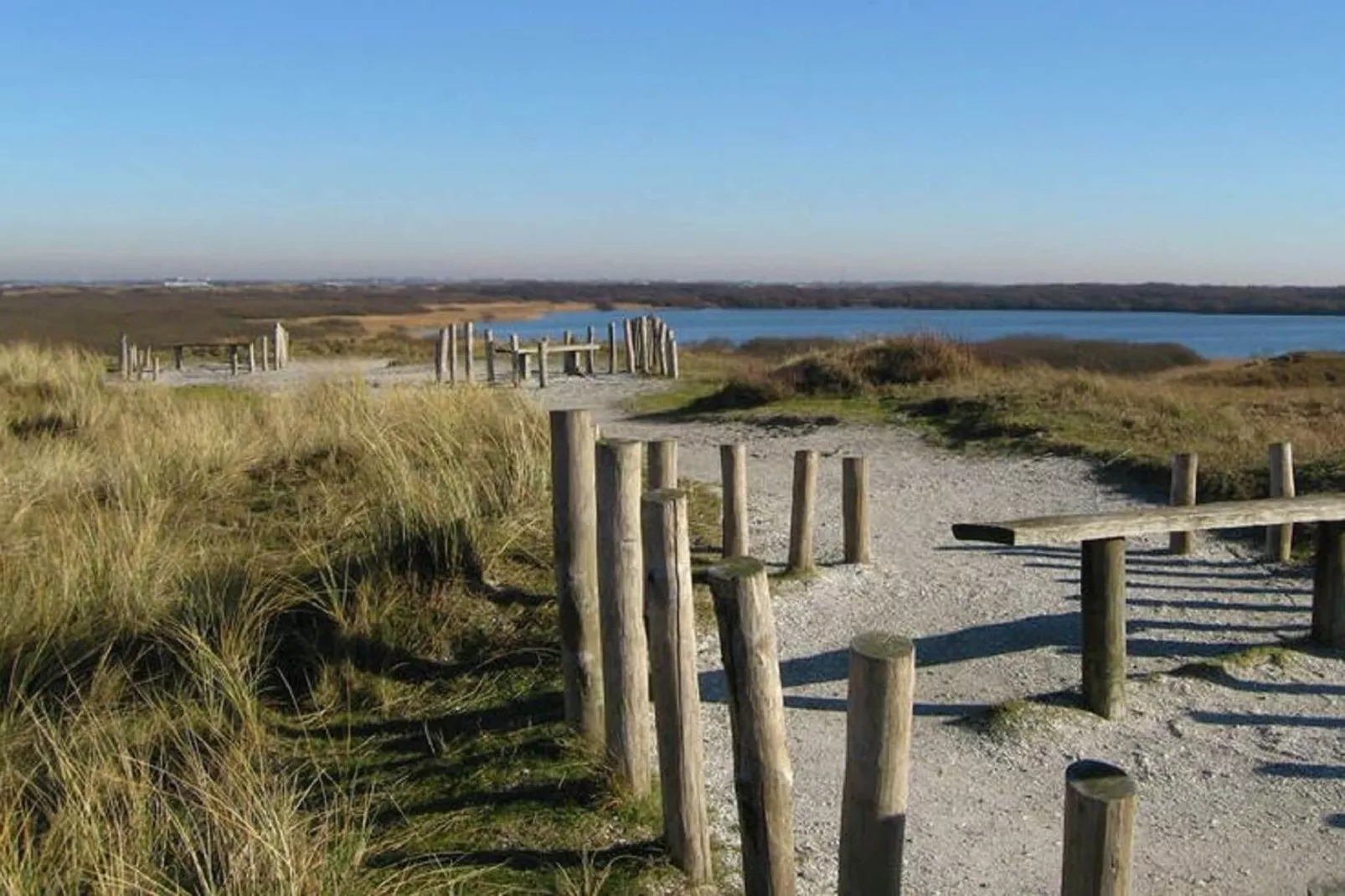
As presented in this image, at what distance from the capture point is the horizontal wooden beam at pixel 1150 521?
20.3ft

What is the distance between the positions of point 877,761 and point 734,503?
16.9ft

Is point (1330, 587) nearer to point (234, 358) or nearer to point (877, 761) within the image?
point (877, 761)

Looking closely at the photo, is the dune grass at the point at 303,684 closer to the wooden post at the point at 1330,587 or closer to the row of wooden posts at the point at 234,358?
the wooden post at the point at 1330,587

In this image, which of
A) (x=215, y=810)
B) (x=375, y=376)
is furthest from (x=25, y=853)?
(x=375, y=376)

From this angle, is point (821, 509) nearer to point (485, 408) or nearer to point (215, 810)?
point (485, 408)

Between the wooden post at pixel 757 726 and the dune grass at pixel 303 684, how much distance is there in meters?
0.56

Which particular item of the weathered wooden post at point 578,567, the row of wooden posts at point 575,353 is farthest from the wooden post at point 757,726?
the row of wooden posts at point 575,353

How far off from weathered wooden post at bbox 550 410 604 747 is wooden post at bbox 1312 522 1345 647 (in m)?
4.25

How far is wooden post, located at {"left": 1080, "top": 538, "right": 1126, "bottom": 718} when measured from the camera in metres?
6.20

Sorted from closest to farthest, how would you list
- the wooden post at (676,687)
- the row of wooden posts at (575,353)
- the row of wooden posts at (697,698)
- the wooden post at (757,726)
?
the row of wooden posts at (697,698) < the wooden post at (757,726) < the wooden post at (676,687) < the row of wooden posts at (575,353)

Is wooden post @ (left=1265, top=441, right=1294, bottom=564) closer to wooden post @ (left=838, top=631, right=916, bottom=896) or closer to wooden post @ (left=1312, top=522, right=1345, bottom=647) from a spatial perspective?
wooden post @ (left=1312, top=522, right=1345, bottom=647)

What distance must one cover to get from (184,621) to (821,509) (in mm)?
5979

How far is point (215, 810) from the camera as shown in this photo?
157 inches

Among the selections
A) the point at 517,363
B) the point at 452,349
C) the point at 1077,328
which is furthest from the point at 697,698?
the point at 1077,328
